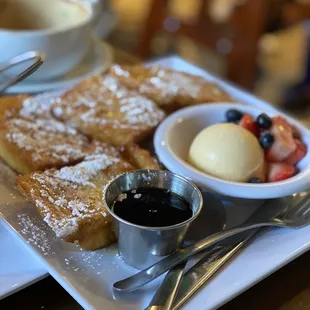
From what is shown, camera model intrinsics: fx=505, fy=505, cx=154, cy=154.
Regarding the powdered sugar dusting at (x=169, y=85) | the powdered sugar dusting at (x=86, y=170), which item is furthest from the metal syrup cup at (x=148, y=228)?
the powdered sugar dusting at (x=169, y=85)

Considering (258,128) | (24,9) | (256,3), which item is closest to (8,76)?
(24,9)

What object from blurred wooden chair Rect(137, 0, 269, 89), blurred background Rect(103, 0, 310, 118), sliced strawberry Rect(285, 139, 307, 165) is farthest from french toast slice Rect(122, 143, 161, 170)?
blurred wooden chair Rect(137, 0, 269, 89)

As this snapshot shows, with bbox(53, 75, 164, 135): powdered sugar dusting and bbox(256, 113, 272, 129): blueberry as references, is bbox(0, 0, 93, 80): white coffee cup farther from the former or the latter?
bbox(256, 113, 272, 129): blueberry

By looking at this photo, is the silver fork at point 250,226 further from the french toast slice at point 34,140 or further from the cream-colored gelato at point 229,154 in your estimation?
the french toast slice at point 34,140

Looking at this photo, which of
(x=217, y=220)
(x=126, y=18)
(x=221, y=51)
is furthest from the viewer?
(x=126, y=18)

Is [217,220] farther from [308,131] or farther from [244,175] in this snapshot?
[308,131]

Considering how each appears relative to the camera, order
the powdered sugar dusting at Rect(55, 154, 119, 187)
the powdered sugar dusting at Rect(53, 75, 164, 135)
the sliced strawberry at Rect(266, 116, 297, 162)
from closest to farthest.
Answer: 1. the powdered sugar dusting at Rect(55, 154, 119, 187)
2. the sliced strawberry at Rect(266, 116, 297, 162)
3. the powdered sugar dusting at Rect(53, 75, 164, 135)
